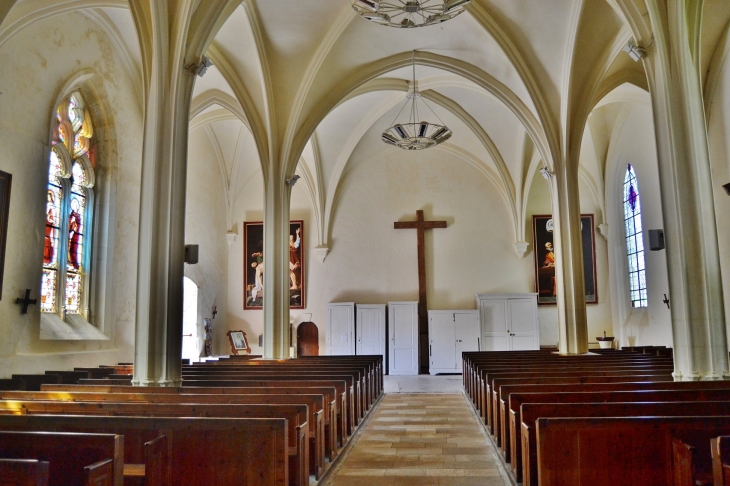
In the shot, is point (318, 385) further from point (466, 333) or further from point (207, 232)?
point (207, 232)

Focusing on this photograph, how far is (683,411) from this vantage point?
483 centimetres

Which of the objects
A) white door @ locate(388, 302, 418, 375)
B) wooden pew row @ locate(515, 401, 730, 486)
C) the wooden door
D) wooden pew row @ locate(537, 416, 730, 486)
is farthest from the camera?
the wooden door

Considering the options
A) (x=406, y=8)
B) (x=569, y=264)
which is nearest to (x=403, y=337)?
(x=569, y=264)

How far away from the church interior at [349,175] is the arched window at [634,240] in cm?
13

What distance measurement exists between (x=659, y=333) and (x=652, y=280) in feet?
4.59

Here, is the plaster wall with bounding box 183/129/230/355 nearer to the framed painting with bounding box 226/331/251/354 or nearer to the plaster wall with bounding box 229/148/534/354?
the framed painting with bounding box 226/331/251/354

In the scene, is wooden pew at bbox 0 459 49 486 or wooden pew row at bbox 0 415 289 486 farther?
wooden pew row at bbox 0 415 289 486

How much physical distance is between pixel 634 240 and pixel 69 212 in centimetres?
1475

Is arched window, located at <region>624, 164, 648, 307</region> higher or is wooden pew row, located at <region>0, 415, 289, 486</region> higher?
arched window, located at <region>624, 164, 648, 307</region>

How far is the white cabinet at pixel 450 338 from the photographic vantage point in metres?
19.2

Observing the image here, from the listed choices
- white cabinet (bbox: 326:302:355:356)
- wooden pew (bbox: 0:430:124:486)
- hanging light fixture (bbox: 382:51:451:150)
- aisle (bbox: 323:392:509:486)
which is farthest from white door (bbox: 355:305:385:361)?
wooden pew (bbox: 0:430:124:486)

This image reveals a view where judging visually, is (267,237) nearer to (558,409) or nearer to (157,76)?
(157,76)

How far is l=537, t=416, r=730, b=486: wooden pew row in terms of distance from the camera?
4.14m

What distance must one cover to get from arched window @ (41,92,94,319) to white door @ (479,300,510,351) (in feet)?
38.2
